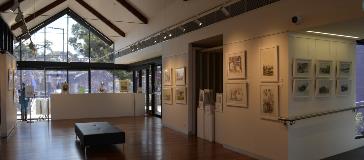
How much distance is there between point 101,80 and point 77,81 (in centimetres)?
137

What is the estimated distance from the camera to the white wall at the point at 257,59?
541cm

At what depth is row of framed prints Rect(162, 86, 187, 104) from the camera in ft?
33.5

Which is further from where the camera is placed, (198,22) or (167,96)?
(167,96)

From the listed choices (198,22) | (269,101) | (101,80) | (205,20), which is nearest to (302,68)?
(269,101)

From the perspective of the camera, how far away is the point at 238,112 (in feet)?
24.7

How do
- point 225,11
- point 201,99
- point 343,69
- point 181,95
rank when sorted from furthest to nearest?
point 181,95
point 201,99
point 225,11
point 343,69

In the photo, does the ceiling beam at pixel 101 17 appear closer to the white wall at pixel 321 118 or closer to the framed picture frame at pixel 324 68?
the white wall at pixel 321 118

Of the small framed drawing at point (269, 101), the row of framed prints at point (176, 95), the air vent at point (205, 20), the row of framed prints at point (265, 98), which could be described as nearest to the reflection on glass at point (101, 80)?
the air vent at point (205, 20)

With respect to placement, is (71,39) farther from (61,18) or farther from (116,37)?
(116,37)

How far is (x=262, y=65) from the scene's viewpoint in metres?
6.69

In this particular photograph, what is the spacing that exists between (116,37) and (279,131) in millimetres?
14584

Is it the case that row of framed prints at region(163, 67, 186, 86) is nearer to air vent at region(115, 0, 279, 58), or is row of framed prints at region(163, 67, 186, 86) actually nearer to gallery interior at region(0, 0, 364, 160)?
gallery interior at region(0, 0, 364, 160)

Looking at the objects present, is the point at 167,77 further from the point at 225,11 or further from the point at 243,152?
the point at 243,152

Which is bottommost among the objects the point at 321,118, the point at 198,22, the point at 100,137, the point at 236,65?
the point at 100,137
